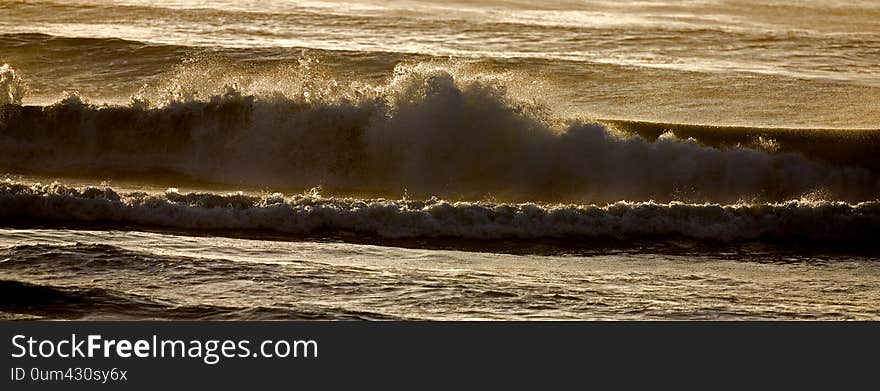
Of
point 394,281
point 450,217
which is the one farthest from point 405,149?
point 394,281

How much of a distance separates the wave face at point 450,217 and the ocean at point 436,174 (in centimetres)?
3

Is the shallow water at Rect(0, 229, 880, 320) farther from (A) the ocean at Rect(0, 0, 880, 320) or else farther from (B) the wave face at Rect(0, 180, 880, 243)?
(B) the wave face at Rect(0, 180, 880, 243)

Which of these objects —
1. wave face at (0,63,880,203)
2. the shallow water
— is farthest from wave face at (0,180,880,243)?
wave face at (0,63,880,203)

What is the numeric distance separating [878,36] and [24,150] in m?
18.4

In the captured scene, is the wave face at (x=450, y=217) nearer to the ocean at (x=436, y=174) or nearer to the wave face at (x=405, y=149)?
the ocean at (x=436, y=174)

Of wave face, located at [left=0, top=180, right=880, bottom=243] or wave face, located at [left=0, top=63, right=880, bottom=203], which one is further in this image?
wave face, located at [left=0, top=63, right=880, bottom=203]

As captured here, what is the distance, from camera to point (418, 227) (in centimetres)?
1257

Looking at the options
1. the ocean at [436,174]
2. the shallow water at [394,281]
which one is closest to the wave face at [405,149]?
the ocean at [436,174]

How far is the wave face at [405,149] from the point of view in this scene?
15227 millimetres

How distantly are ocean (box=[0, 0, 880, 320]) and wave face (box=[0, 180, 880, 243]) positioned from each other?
3cm

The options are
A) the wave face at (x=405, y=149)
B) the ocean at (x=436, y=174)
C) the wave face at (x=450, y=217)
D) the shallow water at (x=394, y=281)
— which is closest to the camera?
the shallow water at (x=394, y=281)

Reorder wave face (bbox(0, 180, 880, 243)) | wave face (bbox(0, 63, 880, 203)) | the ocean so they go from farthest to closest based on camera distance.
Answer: wave face (bbox(0, 63, 880, 203))
wave face (bbox(0, 180, 880, 243))
the ocean

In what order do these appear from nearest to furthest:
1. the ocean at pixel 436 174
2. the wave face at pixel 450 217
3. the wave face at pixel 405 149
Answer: the ocean at pixel 436 174 < the wave face at pixel 450 217 < the wave face at pixel 405 149

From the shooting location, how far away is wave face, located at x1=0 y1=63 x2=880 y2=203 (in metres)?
15.2
